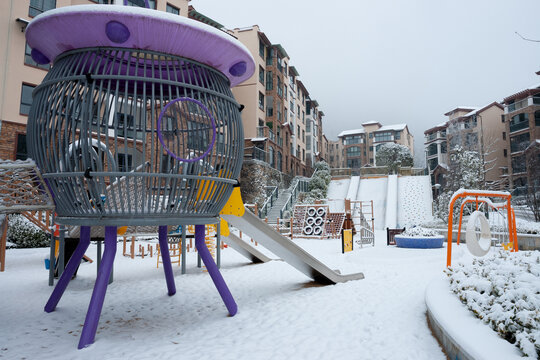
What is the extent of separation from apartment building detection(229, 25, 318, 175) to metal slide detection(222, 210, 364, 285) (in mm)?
20536

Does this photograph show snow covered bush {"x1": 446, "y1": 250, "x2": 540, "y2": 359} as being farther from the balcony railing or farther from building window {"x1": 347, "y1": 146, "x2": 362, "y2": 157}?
building window {"x1": 347, "y1": 146, "x2": 362, "y2": 157}

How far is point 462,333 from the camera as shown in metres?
3.04

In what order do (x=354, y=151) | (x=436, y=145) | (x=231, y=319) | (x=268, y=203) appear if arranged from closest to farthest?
(x=231, y=319)
(x=268, y=203)
(x=436, y=145)
(x=354, y=151)

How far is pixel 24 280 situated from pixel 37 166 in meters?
4.58

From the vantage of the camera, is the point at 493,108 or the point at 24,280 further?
the point at 493,108

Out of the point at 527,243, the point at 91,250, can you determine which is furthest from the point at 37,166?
the point at 527,243

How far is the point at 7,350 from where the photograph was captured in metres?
3.54

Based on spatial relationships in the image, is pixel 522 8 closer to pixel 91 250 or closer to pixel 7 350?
pixel 7 350

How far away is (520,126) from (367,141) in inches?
1393

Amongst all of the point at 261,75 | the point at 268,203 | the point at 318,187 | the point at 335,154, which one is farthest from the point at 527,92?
the point at 335,154

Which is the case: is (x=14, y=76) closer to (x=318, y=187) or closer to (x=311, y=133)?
(x=318, y=187)

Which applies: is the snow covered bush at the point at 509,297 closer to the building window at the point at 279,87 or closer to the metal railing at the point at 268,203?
the metal railing at the point at 268,203

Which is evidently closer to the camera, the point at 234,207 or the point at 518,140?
the point at 234,207

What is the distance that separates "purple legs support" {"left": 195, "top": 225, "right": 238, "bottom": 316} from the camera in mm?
4402
